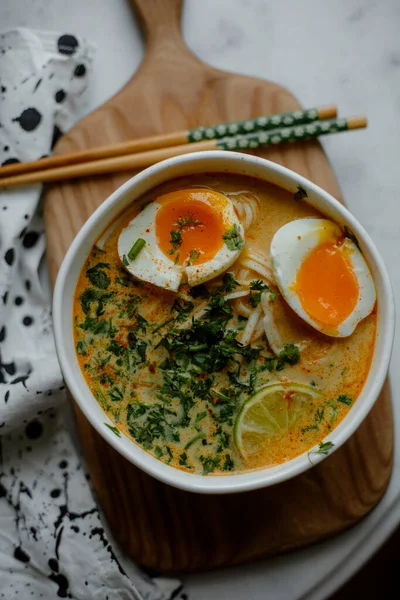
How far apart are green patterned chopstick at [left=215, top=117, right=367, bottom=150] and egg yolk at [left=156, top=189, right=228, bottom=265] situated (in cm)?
26

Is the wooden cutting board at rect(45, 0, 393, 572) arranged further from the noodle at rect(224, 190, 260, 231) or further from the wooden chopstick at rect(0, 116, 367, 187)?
the noodle at rect(224, 190, 260, 231)

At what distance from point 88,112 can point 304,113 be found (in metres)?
0.85

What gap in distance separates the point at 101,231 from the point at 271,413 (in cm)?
84

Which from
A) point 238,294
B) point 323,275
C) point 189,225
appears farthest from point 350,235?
point 189,225

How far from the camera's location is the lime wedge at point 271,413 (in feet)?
7.38

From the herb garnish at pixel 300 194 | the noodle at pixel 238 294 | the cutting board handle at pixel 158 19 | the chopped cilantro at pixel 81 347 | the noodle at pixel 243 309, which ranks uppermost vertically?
the cutting board handle at pixel 158 19

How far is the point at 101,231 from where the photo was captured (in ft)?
7.58

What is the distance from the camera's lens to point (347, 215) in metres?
2.18

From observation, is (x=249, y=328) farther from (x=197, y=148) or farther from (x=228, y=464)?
(x=197, y=148)

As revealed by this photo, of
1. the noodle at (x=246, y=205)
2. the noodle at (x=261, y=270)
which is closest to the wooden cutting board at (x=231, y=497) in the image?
the noodle at (x=246, y=205)

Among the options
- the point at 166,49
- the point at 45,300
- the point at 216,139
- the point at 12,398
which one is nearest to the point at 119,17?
the point at 166,49

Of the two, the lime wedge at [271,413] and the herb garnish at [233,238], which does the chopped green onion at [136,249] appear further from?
the lime wedge at [271,413]

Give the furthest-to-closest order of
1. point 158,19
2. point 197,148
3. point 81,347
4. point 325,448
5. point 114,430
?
point 158,19 → point 197,148 → point 81,347 → point 114,430 → point 325,448

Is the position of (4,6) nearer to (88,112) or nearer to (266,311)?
(88,112)
